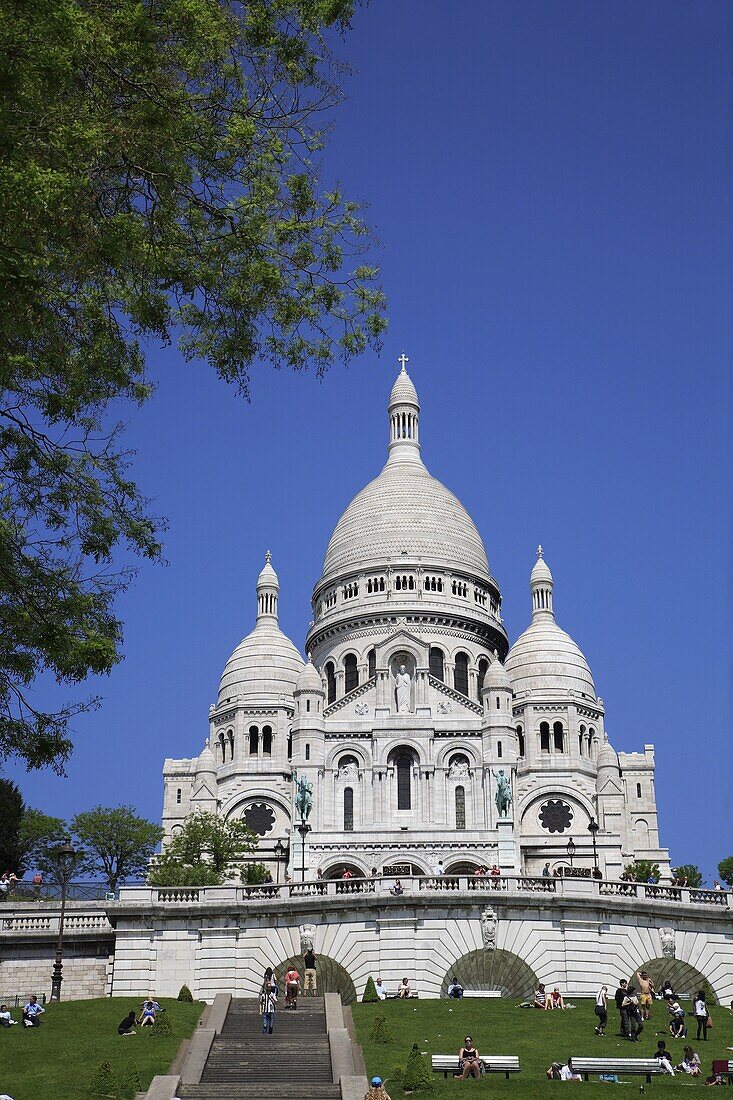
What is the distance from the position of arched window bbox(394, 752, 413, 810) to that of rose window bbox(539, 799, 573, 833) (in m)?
9.84

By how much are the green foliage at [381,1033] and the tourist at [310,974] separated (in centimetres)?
599

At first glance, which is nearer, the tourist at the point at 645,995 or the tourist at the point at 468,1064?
the tourist at the point at 468,1064

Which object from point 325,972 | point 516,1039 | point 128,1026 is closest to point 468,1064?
point 516,1039

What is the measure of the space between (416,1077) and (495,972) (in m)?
14.2

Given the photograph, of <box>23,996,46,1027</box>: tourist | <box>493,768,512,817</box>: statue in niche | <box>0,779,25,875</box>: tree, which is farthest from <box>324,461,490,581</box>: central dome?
<box>23,996,46,1027</box>: tourist

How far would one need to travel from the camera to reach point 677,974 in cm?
4244

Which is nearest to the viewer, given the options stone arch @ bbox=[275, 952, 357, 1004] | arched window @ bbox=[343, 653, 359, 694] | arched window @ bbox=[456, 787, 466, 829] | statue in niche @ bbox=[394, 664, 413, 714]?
stone arch @ bbox=[275, 952, 357, 1004]

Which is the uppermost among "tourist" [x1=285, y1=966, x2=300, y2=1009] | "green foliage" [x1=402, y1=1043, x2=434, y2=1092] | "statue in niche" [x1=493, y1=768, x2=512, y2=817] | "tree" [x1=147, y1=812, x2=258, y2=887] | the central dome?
the central dome

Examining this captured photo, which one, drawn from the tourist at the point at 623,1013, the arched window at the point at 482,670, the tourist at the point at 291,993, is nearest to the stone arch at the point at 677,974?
the tourist at the point at 623,1013

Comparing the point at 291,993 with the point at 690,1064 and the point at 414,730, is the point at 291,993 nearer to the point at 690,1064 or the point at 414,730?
the point at 690,1064

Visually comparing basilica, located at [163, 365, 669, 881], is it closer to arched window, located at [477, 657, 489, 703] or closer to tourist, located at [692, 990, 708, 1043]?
arched window, located at [477, 657, 489, 703]

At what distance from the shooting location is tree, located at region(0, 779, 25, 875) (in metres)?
66.8

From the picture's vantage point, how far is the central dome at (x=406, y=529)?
106875 mm

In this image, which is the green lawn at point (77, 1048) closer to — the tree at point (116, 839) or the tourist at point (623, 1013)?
the tourist at point (623, 1013)
